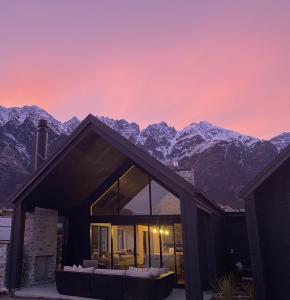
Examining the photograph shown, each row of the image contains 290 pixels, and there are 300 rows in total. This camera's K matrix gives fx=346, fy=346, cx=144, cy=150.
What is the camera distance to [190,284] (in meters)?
9.02

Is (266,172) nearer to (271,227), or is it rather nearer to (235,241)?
(271,227)

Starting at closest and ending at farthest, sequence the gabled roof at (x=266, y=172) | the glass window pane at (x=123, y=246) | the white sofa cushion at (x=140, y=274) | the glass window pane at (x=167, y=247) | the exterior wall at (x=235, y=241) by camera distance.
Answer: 1. the gabled roof at (x=266, y=172)
2. the white sofa cushion at (x=140, y=274)
3. the glass window pane at (x=167, y=247)
4. the glass window pane at (x=123, y=246)
5. the exterior wall at (x=235, y=241)

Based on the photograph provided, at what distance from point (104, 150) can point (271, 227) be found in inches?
238

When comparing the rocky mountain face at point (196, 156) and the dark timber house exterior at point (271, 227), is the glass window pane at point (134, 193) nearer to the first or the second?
the dark timber house exterior at point (271, 227)

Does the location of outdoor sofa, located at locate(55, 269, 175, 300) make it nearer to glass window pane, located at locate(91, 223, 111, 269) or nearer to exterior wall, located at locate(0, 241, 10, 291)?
exterior wall, located at locate(0, 241, 10, 291)

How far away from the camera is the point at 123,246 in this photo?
43.8 feet

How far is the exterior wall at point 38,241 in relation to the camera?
12180 mm

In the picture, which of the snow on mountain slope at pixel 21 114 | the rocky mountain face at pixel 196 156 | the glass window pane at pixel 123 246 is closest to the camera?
the glass window pane at pixel 123 246

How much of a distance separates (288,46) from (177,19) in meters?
4.99

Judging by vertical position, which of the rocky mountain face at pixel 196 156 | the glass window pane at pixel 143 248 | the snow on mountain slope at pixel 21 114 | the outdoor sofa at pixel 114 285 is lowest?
the outdoor sofa at pixel 114 285

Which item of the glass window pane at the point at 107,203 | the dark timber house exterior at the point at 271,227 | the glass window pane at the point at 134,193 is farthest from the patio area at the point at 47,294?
the glass window pane at the point at 107,203

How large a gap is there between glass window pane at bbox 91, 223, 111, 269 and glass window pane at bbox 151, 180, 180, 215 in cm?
216

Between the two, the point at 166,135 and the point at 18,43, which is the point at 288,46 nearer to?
the point at 18,43

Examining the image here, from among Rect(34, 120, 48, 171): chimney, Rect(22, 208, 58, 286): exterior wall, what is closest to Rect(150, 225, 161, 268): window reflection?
Rect(22, 208, 58, 286): exterior wall
